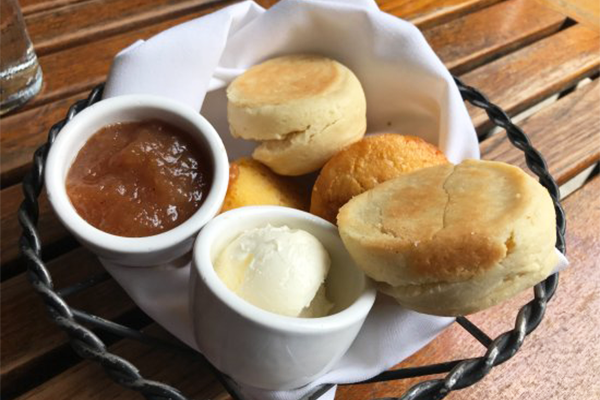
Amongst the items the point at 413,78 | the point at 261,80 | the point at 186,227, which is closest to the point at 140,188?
the point at 186,227

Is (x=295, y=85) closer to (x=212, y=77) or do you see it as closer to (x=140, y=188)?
(x=212, y=77)

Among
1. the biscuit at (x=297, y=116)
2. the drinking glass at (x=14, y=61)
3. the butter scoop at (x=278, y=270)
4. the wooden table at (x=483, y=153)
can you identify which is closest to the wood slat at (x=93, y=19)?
the wooden table at (x=483, y=153)

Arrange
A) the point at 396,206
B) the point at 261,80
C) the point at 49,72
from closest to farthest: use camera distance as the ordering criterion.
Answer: the point at 396,206 < the point at 261,80 < the point at 49,72

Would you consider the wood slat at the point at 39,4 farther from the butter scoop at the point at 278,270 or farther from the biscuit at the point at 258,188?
the butter scoop at the point at 278,270

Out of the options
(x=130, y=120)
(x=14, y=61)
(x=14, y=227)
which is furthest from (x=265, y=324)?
(x=14, y=61)

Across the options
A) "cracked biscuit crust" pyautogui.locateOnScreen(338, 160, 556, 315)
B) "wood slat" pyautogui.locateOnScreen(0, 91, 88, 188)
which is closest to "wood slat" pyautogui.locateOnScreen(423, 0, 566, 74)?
"cracked biscuit crust" pyautogui.locateOnScreen(338, 160, 556, 315)

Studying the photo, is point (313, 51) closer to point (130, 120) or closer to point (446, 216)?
point (130, 120)
